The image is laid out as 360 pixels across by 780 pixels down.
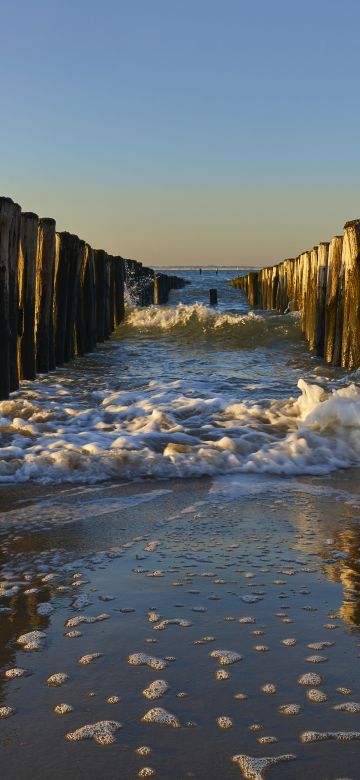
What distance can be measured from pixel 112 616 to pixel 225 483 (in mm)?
2315

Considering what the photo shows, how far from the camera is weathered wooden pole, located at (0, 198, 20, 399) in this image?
7.59 metres

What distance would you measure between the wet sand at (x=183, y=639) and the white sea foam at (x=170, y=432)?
977 mm

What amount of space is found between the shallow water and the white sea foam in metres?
0.02

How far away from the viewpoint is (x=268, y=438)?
6082mm

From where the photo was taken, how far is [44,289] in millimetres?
10039

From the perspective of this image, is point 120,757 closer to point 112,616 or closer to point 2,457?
point 112,616

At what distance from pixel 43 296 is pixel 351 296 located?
363 centimetres

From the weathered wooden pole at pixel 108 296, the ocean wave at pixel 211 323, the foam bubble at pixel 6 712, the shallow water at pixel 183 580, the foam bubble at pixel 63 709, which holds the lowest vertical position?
the shallow water at pixel 183 580

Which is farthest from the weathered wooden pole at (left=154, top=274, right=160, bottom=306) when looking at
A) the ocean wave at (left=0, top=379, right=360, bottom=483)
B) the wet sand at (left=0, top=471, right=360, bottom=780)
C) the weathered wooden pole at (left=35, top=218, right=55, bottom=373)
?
the wet sand at (left=0, top=471, right=360, bottom=780)

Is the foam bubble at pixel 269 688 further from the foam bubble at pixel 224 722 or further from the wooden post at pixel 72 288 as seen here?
the wooden post at pixel 72 288

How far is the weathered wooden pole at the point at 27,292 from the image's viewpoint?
342 inches

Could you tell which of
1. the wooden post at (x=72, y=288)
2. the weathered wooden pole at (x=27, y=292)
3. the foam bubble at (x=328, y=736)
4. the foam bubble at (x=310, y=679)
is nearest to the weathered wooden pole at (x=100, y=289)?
the wooden post at (x=72, y=288)

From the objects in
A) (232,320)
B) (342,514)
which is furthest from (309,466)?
(232,320)

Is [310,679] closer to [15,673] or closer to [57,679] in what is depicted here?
[57,679]
